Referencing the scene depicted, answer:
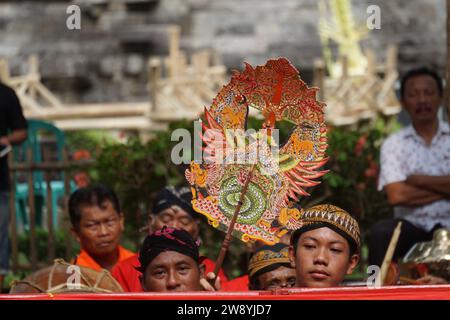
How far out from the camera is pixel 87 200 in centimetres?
686

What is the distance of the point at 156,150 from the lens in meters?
8.55

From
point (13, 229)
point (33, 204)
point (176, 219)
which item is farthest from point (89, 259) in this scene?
point (13, 229)

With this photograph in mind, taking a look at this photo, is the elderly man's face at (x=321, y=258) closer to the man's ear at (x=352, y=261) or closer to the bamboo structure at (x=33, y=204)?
the man's ear at (x=352, y=261)

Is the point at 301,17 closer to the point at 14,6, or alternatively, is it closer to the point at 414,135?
the point at 14,6

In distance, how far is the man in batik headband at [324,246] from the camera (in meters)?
5.02

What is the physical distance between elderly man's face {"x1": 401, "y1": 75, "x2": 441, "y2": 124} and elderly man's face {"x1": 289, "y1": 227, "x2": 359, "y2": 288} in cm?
197

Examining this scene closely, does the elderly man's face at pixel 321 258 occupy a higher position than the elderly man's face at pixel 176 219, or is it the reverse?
the elderly man's face at pixel 321 258

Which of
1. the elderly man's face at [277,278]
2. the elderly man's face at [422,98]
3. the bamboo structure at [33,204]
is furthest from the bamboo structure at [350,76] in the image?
the elderly man's face at [277,278]

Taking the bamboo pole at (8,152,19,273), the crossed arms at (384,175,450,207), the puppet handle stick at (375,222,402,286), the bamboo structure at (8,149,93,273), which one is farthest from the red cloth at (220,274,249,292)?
the bamboo pole at (8,152,19,273)

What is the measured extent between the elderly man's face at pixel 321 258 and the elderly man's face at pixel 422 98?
1.97 metres

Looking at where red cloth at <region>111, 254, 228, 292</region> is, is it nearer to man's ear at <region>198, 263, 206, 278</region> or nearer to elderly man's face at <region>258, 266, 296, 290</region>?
man's ear at <region>198, 263, 206, 278</region>

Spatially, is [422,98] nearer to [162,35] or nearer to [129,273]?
[129,273]

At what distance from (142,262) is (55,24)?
13.0m
